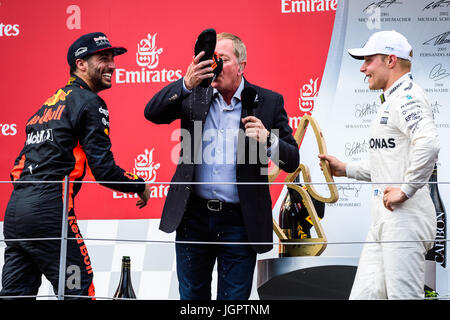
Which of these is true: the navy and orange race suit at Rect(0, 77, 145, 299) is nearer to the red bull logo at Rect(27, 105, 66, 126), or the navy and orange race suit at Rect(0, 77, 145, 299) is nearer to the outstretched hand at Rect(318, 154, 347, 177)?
the red bull logo at Rect(27, 105, 66, 126)

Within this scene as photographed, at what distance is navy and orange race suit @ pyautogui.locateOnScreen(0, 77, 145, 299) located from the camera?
2453mm

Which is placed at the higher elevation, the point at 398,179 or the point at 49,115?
the point at 49,115

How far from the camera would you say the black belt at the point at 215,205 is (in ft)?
8.43

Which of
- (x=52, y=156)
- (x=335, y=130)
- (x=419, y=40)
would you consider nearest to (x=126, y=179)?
(x=52, y=156)

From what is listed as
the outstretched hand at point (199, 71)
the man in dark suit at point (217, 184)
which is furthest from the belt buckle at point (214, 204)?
the outstretched hand at point (199, 71)

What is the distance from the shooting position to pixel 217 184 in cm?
253

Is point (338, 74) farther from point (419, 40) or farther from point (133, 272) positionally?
point (133, 272)

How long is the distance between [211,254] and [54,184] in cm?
61

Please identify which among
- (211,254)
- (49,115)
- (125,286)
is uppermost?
(49,115)

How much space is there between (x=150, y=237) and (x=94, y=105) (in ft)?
4.01

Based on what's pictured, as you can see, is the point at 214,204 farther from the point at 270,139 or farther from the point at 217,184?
the point at 270,139

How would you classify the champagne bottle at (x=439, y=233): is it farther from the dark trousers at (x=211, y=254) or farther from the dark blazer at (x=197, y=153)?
the dark trousers at (x=211, y=254)

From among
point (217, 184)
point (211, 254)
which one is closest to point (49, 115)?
point (217, 184)

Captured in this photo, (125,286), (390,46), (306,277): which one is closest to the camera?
(390,46)
